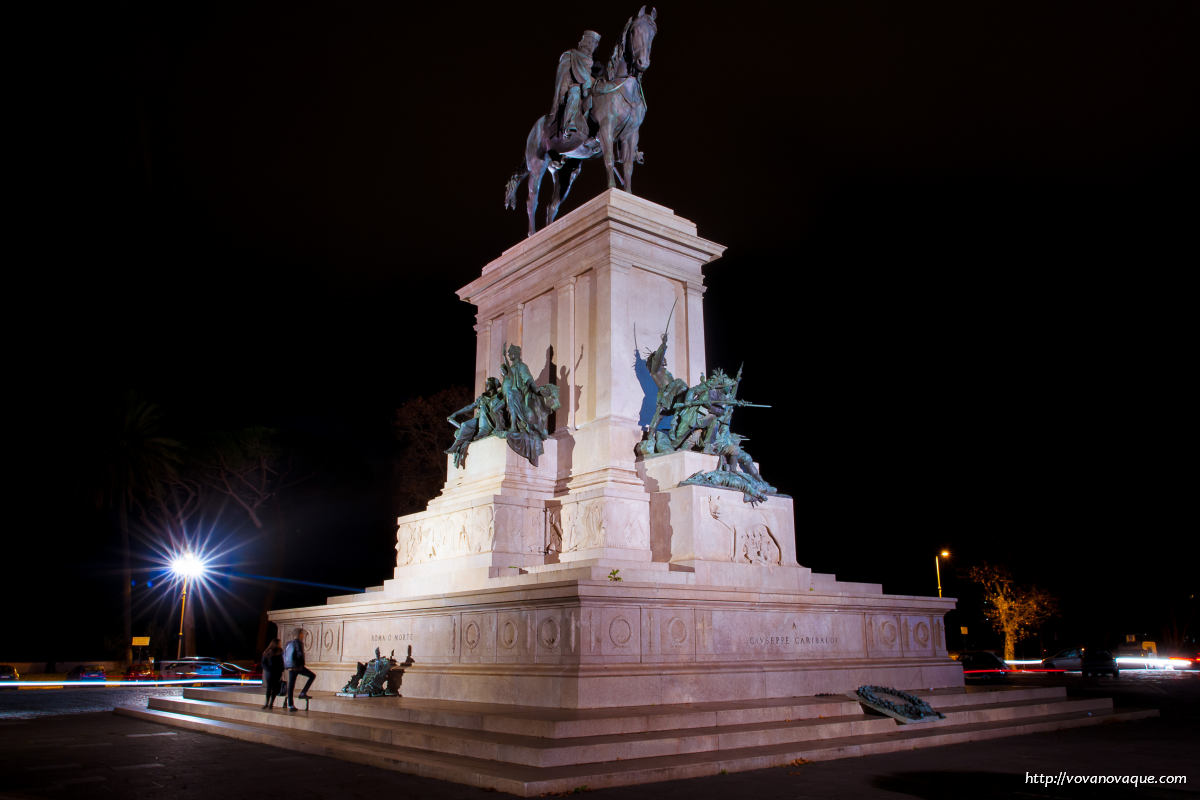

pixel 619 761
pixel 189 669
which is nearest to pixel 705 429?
pixel 619 761

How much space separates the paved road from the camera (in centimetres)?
908

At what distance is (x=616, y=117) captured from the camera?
2186cm

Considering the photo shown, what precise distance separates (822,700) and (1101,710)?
583 cm

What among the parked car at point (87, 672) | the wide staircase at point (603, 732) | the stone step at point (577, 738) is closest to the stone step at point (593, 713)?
the wide staircase at point (603, 732)

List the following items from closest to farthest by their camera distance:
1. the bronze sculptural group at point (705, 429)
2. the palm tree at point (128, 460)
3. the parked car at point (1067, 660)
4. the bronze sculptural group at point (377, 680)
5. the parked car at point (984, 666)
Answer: the bronze sculptural group at point (377, 680) → the bronze sculptural group at point (705, 429) → the parked car at point (984, 666) → the parked car at point (1067, 660) → the palm tree at point (128, 460)

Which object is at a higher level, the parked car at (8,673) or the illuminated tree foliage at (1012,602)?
the illuminated tree foliage at (1012,602)

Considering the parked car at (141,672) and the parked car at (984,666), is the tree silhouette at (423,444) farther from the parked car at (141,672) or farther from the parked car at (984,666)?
the parked car at (984,666)

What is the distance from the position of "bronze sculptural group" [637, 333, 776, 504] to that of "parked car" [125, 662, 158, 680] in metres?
27.0

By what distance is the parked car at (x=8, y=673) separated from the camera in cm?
3704

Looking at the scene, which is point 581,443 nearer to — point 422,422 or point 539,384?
point 539,384

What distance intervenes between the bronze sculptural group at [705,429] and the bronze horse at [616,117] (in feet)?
18.1

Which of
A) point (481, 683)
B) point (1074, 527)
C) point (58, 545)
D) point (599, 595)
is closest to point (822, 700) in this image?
point (599, 595)

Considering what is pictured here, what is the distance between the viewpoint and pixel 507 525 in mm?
18094

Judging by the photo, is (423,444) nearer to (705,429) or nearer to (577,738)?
(705,429)
